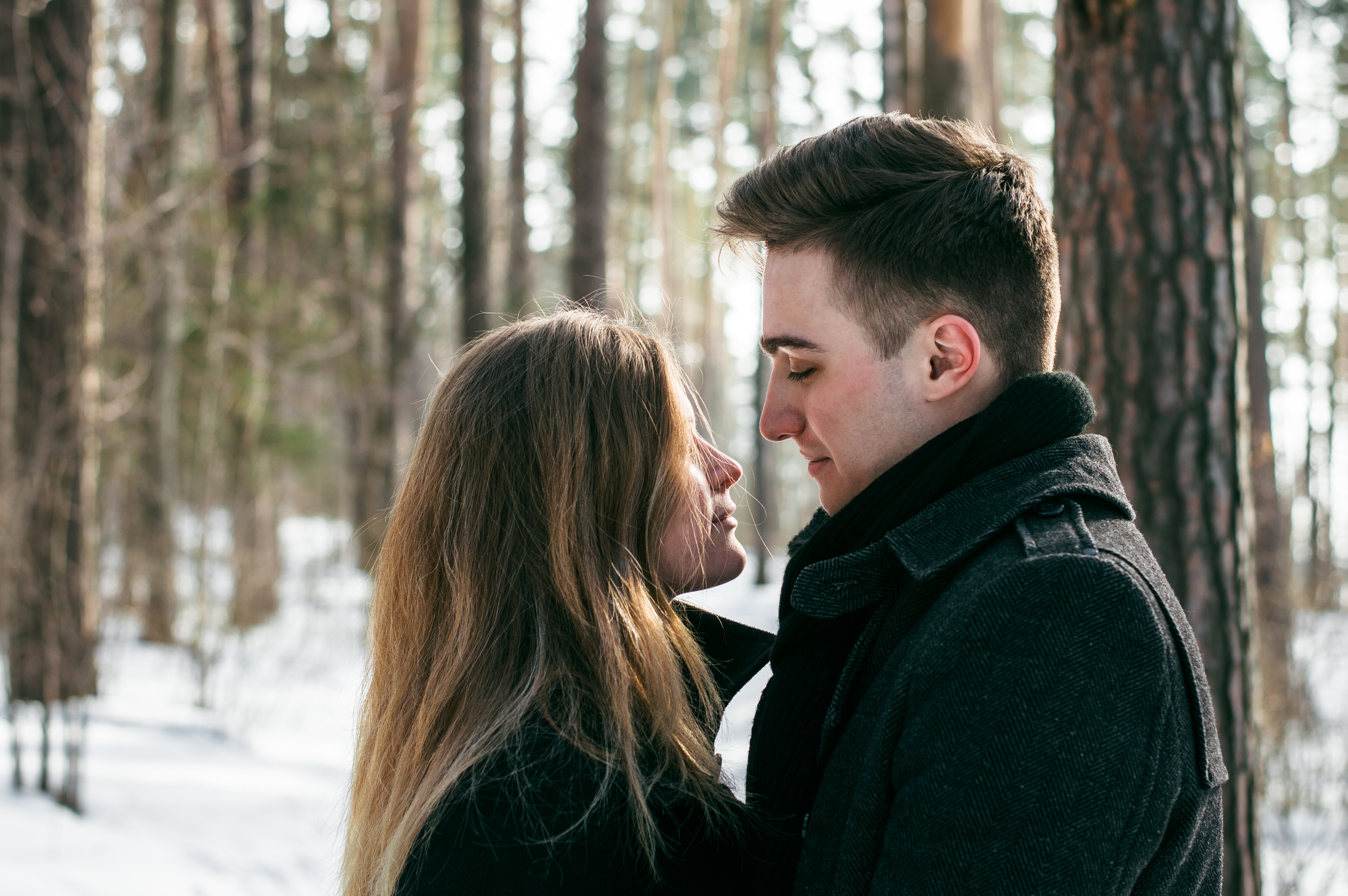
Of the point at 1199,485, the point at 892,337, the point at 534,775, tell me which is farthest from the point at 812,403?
the point at 1199,485

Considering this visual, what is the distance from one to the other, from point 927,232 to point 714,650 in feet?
2.91

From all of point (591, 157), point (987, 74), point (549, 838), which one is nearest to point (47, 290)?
point (591, 157)

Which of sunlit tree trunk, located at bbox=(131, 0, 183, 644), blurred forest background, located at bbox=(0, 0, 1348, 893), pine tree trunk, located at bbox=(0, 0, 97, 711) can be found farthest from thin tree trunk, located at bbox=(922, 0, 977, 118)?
pine tree trunk, located at bbox=(0, 0, 97, 711)

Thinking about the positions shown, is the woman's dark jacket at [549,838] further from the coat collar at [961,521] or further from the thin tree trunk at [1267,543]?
the thin tree trunk at [1267,543]

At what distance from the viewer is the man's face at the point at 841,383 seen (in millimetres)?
1554

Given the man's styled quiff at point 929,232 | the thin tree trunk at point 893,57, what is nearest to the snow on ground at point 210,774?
the man's styled quiff at point 929,232

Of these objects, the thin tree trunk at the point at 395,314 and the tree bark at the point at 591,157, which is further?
the thin tree trunk at the point at 395,314

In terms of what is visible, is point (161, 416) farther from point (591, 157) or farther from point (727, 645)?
point (727, 645)

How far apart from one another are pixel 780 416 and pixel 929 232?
1.20 feet

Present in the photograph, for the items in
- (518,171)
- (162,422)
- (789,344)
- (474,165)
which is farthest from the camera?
(518,171)

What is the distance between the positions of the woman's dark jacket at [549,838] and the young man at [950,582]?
0.13 m

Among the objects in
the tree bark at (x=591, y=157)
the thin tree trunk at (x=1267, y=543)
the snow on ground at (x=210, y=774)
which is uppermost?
the tree bark at (x=591, y=157)

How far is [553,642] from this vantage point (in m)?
1.66

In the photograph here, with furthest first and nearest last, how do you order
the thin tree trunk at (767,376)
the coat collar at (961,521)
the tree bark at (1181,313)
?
the thin tree trunk at (767,376) < the tree bark at (1181,313) < the coat collar at (961,521)
